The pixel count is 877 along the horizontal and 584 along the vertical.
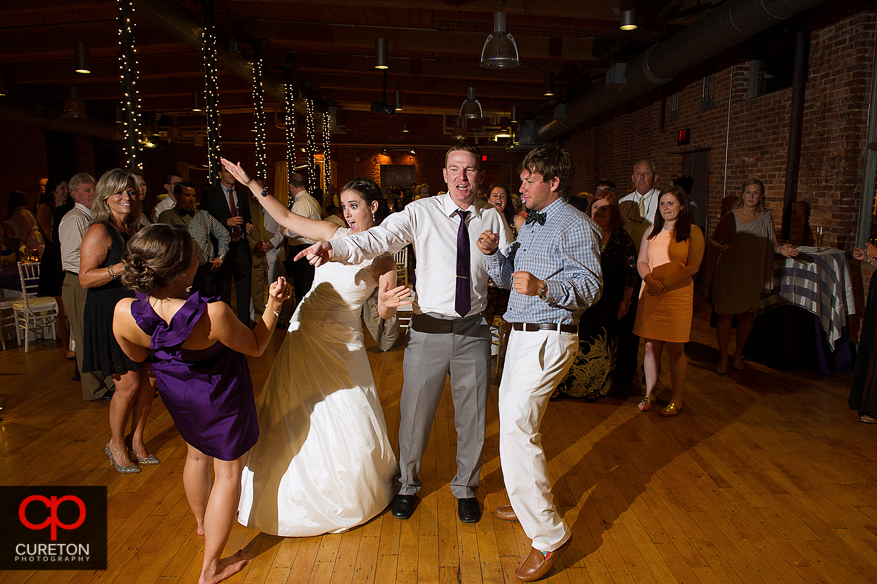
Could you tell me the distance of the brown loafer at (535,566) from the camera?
219 centimetres

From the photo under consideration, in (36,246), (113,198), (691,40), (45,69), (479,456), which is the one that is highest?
(45,69)

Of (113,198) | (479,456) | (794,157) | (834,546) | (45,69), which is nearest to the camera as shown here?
(834,546)

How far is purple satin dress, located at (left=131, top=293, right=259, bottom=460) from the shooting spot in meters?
1.87

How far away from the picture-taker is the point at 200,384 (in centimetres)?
197

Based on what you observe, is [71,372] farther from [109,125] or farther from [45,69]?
[109,125]

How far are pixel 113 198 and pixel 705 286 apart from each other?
285 inches

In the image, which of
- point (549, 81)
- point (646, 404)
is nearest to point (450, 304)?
point (646, 404)

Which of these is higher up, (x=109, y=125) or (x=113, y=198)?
(x=109, y=125)

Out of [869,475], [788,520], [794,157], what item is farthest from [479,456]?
[794,157]

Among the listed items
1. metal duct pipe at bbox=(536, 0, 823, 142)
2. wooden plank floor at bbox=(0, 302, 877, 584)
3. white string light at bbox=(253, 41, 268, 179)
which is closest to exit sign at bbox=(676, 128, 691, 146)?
metal duct pipe at bbox=(536, 0, 823, 142)

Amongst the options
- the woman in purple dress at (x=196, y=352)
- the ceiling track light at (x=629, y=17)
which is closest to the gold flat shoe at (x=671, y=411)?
the woman in purple dress at (x=196, y=352)

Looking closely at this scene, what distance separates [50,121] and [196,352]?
1319 cm

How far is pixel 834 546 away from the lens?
2434mm

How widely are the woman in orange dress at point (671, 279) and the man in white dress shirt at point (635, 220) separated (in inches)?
21.5
